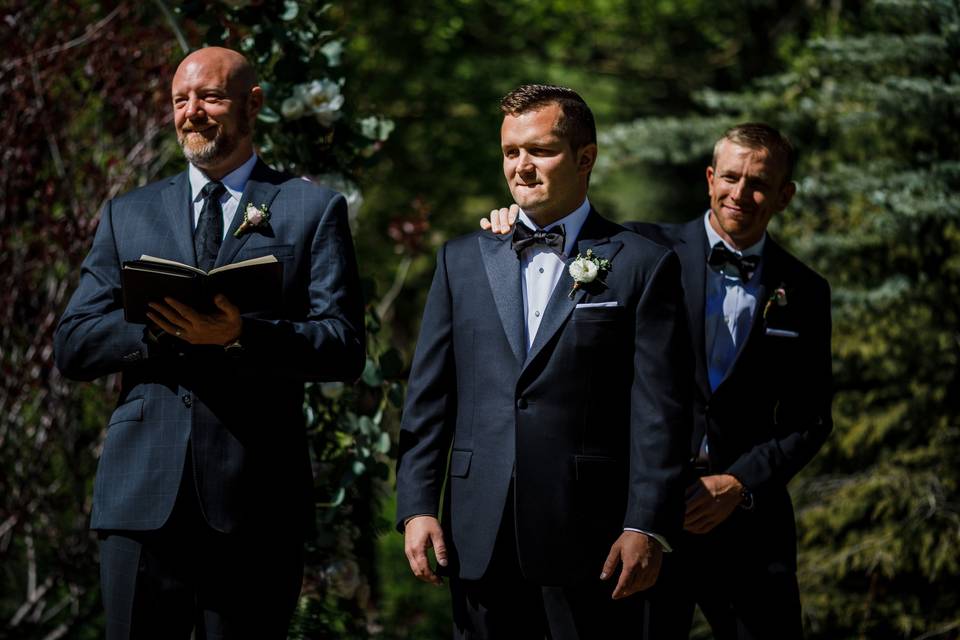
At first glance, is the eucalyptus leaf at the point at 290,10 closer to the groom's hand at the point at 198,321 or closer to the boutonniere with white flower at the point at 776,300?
the groom's hand at the point at 198,321

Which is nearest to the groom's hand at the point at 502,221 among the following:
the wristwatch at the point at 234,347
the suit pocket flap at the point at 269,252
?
the suit pocket flap at the point at 269,252

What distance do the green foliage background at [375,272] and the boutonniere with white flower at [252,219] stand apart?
1298 millimetres

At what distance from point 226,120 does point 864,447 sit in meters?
5.06

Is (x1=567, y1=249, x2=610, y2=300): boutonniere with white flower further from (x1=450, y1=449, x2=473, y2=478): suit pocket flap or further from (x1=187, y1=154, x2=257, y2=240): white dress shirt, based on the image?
(x1=187, y1=154, x2=257, y2=240): white dress shirt

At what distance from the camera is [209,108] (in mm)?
3449

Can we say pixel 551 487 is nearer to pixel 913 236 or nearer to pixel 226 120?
pixel 226 120

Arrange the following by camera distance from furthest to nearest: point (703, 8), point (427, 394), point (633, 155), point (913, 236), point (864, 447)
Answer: point (703, 8) < point (633, 155) < point (864, 447) < point (913, 236) < point (427, 394)

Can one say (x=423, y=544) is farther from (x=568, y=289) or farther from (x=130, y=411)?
(x=130, y=411)

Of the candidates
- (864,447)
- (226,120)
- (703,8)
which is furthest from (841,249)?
(703,8)

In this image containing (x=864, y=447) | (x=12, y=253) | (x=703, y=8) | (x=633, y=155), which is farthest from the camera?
(x=703, y=8)

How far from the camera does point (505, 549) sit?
3.23 m

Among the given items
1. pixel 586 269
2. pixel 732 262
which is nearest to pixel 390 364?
pixel 732 262

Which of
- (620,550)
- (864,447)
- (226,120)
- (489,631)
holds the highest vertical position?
(226,120)

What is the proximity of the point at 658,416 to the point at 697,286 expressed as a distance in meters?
0.98
